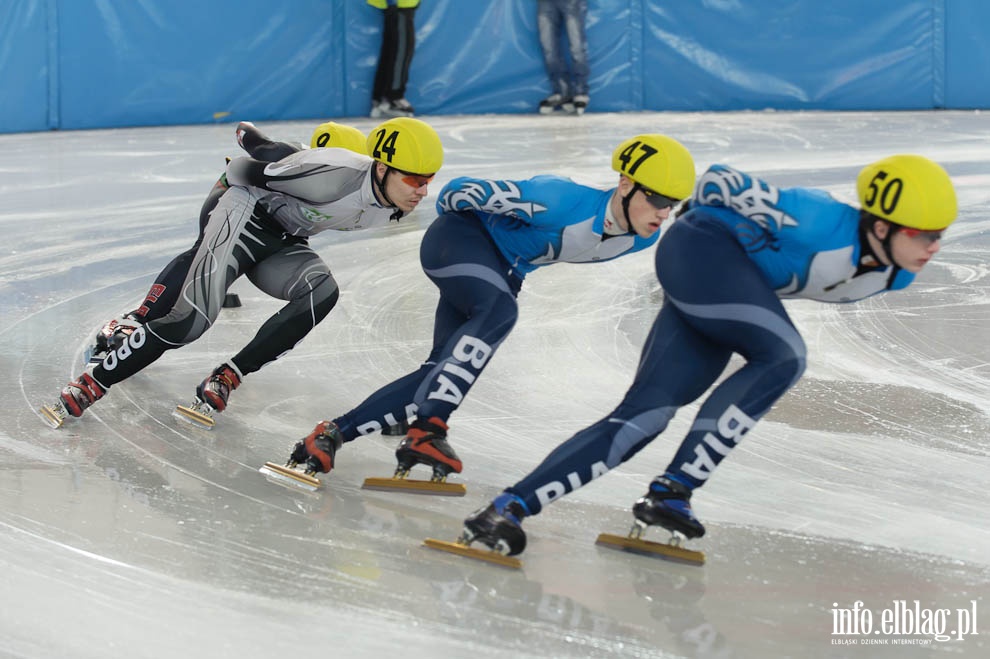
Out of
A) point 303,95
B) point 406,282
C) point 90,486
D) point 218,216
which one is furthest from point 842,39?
point 90,486

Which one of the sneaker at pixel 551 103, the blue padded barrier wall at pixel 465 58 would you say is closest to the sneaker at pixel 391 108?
the blue padded barrier wall at pixel 465 58

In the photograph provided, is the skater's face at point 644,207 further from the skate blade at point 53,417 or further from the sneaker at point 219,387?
the skate blade at point 53,417

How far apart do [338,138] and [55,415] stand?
4.39 feet

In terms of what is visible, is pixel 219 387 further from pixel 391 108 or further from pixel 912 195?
→ pixel 391 108

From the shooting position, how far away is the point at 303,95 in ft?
39.9

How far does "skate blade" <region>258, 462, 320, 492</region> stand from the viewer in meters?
3.31

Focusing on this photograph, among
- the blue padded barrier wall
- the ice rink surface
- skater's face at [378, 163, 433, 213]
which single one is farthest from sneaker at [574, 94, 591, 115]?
skater's face at [378, 163, 433, 213]

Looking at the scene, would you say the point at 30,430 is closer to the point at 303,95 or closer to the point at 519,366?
the point at 519,366

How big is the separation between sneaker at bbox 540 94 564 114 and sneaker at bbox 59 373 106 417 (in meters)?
9.51

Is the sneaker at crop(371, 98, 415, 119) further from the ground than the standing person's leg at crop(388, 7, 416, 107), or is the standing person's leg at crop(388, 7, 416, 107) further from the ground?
the standing person's leg at crop(388, 7, 416, 107)

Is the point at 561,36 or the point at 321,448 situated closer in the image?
the point at 321,448
